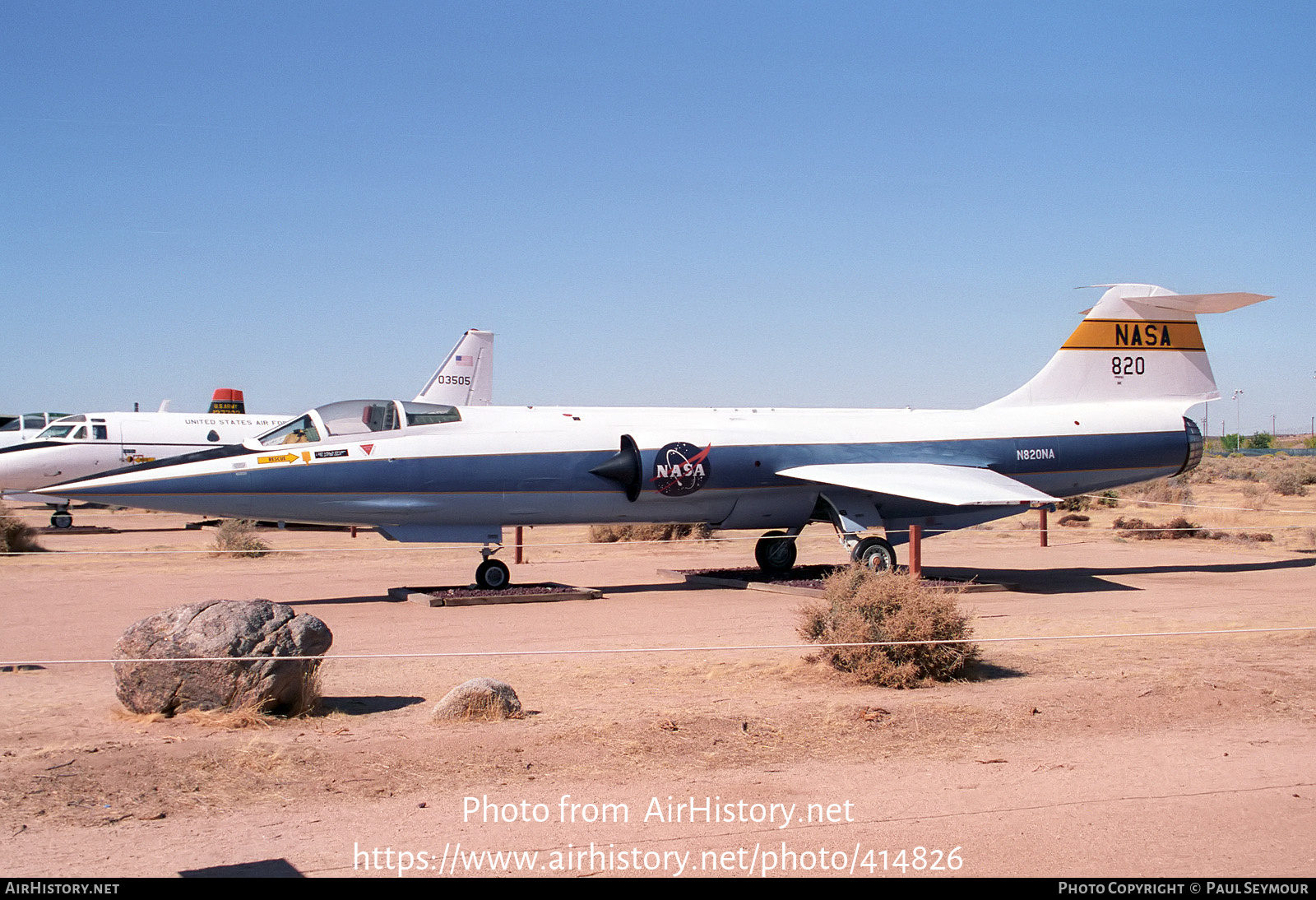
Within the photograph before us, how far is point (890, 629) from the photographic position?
400 inches

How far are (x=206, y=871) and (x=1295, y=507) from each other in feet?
130

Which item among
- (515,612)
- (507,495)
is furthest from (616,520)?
(515,612)

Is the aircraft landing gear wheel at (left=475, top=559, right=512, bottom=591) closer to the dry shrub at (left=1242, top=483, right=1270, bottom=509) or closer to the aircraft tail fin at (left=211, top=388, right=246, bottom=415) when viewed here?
the dry shrub at (left=1242, top=483, right=1270, bottom=509)

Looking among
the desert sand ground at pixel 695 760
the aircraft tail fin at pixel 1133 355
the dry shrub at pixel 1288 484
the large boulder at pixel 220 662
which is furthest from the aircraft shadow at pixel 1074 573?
the dry shrub at pixel 1288 484

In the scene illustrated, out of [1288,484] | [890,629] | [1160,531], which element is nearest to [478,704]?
[890,629]

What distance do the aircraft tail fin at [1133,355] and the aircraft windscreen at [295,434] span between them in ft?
39.0

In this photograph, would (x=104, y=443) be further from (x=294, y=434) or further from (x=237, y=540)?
(x=294, y=434)

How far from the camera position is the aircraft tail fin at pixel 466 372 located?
3781 cm

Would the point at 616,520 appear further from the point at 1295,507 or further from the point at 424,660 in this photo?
the point at 1295,507

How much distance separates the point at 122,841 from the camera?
5594 millimetres

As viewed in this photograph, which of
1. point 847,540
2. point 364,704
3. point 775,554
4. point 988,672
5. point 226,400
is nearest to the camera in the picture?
point 364,704

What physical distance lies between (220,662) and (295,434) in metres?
7.96

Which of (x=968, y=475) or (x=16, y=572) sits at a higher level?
(x=968, y=475)

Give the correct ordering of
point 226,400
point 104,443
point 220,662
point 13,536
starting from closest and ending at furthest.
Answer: point 220,662
point 13,536
point 104,443
point 226,400
